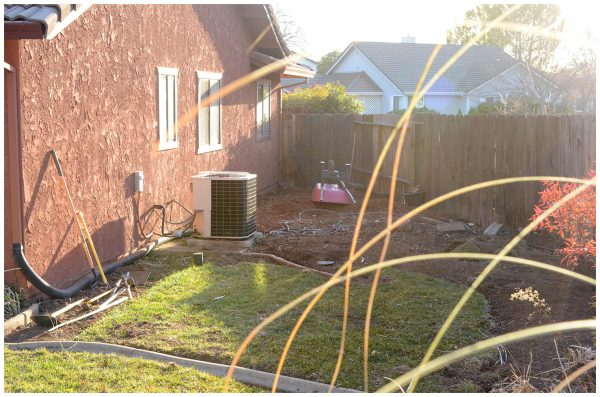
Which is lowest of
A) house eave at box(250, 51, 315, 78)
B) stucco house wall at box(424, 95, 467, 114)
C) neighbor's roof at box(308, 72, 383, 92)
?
house eave at box(250, 51, 315, 78)

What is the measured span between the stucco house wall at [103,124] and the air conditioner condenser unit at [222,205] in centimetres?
69

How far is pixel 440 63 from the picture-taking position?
39875mm

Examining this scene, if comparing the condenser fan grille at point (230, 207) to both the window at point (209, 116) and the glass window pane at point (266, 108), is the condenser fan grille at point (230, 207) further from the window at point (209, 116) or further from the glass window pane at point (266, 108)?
the glass window pane at point (266, 108)

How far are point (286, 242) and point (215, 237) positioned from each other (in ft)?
3.47

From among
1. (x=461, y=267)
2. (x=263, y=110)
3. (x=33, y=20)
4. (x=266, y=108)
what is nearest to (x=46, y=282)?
(x=33, y=20)

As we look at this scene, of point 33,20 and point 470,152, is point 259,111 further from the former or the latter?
point 33,20

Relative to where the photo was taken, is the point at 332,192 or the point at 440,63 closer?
the point at 332,192

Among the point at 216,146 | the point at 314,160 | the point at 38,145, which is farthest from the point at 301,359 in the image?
the point at 314,160

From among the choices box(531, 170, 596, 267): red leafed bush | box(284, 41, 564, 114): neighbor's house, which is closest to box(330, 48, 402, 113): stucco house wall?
box(284, 41, 564, 114): neighbor's house

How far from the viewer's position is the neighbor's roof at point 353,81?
4059 centimetres

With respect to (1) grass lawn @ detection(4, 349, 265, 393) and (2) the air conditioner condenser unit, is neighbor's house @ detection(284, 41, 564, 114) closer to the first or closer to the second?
(2) the air conditioner condenser unit

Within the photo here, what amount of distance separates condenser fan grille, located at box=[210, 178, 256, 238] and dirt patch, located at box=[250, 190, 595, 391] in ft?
1.29

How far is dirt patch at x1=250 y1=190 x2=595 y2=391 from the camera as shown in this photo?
4.94 m

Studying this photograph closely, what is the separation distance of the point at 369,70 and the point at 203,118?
102ft
